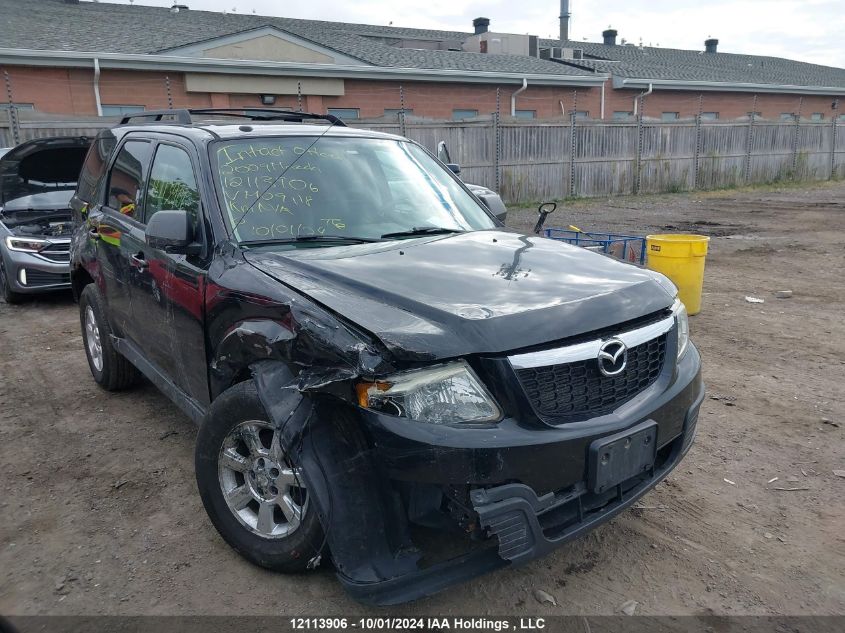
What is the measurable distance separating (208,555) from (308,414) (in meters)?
1.16

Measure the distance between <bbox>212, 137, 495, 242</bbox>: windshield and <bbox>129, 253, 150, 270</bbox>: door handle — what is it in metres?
0.80

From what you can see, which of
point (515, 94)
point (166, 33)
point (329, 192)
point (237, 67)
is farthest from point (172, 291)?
point (515, 94)

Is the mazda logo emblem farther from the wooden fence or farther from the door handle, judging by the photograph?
the wooden fence

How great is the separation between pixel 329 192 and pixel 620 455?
2.05 meters

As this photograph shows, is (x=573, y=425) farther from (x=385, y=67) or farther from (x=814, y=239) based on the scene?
(x=385, y=67)

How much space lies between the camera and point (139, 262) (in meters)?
3.96

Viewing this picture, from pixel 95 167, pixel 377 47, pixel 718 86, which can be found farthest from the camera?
pixel 718 86

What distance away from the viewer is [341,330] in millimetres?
2426

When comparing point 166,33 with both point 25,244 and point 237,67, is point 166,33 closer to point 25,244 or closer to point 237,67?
point 237,67

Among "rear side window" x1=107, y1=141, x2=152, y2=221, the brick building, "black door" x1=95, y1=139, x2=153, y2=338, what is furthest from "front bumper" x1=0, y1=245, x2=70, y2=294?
the brick building

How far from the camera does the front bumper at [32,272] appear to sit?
25.4ft

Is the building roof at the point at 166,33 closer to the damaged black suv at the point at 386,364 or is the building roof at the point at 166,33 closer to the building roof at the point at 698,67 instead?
the building roof at the point at 698,67

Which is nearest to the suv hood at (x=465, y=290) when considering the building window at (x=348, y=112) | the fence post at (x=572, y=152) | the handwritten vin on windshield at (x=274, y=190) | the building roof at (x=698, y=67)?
the handwritten vin on windshield at (x=274, y=190)

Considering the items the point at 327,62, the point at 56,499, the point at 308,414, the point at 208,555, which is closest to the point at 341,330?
the point at 308,414
